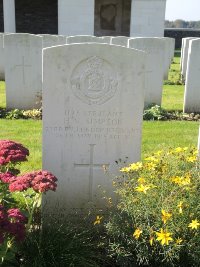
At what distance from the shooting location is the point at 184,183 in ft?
9.84

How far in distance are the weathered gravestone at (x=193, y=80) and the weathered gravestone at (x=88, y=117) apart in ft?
16.3

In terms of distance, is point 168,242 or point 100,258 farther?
point 100,258

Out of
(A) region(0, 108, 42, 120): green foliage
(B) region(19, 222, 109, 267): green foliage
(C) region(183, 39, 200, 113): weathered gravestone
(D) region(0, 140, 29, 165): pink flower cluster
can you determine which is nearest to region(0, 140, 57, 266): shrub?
(D) region(0, 140, 29, 165): pink flower cluster

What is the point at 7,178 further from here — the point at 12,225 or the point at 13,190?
the point at 12,225

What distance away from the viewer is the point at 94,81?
370 centimetres

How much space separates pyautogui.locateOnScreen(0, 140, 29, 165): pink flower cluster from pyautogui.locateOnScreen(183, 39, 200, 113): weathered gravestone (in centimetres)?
575

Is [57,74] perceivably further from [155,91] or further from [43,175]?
[155,91]

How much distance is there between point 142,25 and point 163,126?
1608cm

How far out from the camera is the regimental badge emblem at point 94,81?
12.0 ft

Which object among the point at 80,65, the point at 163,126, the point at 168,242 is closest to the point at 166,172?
the point at 168,242

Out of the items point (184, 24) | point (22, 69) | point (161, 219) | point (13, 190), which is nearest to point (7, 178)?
point (13, 190)

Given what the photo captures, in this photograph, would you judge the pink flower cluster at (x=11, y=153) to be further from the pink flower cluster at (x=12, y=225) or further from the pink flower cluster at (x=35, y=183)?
the pink flower cluster at (x=12, y=225)

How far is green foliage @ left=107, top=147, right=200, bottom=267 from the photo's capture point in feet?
9.69

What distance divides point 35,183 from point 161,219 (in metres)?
0.97
